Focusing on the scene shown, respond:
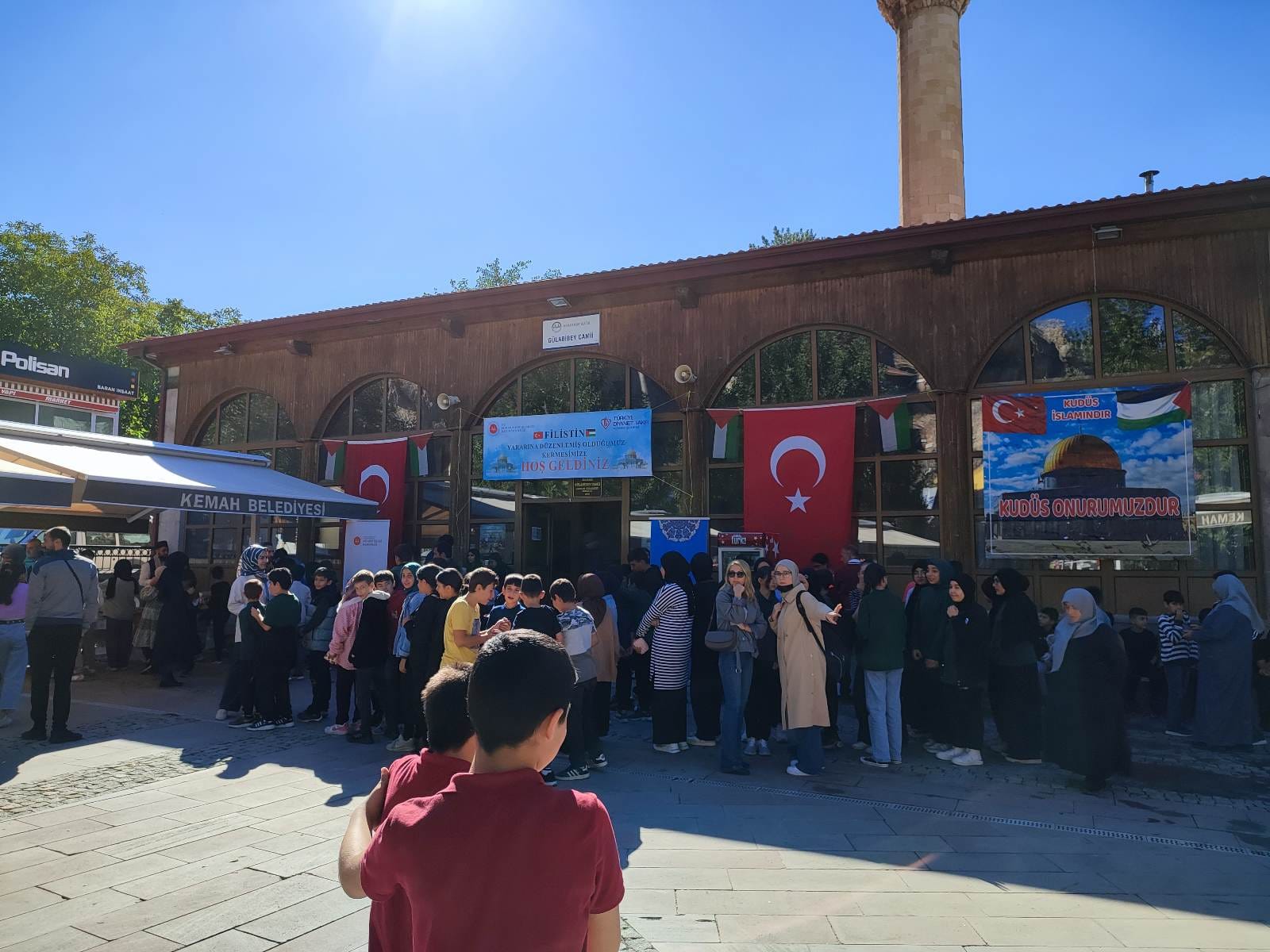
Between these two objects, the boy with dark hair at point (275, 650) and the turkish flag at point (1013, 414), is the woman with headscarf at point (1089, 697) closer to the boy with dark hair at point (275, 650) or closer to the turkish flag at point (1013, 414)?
the turkish flag at point (1013, 414)

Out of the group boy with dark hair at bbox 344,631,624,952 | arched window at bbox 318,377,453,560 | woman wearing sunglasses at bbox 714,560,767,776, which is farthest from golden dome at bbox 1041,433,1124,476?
boy with dark hair at bbox 344,631,624,952

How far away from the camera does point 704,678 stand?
768cm

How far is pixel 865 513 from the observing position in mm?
11406

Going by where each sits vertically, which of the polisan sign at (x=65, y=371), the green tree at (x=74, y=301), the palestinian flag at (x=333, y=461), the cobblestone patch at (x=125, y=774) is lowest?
the cobblestone patch at (x=125, y=774)

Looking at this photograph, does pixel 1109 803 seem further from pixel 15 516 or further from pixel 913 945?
pixel 15 516

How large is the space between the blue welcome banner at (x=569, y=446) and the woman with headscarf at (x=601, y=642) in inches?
206

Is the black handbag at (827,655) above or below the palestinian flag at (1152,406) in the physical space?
below

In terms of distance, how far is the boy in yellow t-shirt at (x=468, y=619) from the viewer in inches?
262

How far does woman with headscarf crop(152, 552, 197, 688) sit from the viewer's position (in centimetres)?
1062

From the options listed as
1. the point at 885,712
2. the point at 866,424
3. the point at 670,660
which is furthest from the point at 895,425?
the point at 670,660

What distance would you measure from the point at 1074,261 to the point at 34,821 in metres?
11.7

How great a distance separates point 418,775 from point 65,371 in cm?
3118

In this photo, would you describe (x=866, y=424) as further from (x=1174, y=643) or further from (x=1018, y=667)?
(x=1018, y=667)

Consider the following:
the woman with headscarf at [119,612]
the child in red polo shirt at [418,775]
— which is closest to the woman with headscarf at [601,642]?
the child in red polo shirt at [418,775]
